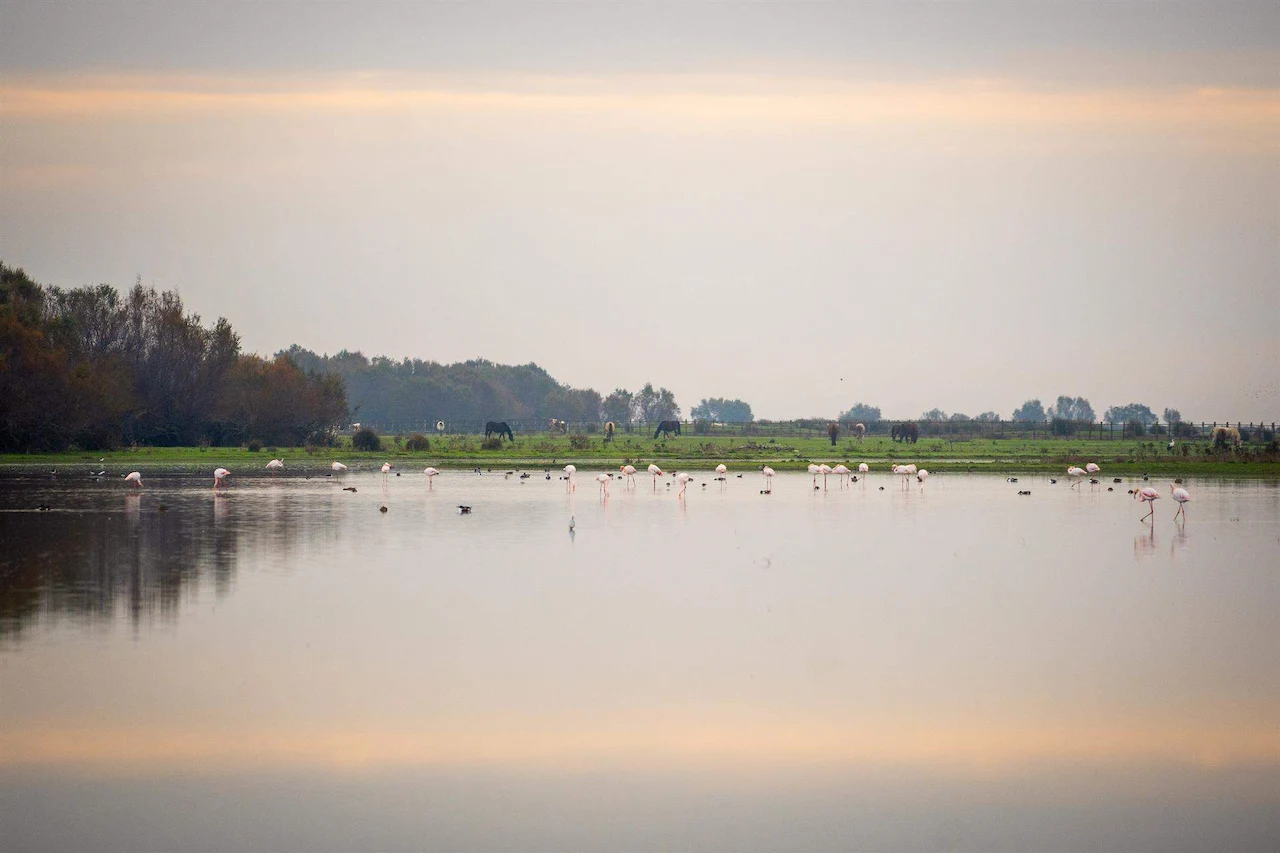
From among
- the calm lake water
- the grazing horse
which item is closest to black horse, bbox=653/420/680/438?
the grazing horse

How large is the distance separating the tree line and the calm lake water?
58.5 m

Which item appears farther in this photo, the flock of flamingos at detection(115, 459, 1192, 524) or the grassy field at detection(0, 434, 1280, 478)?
the grassy field at detection(0, 434, 1280, 478)

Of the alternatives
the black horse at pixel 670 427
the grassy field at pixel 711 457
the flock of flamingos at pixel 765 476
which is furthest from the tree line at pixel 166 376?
the black horse at pixel 670 427

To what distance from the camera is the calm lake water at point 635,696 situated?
1070 centimetres

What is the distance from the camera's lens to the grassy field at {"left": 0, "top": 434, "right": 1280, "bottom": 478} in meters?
70.2

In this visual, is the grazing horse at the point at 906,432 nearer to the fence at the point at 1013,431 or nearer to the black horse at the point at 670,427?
the fence at the point at 1013,431

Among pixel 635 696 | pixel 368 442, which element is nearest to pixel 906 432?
pixel 368 442

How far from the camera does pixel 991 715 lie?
46.0 feet

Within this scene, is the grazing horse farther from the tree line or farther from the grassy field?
the tree line

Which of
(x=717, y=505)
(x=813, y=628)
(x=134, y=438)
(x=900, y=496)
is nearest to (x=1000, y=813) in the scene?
(x=813, y=628)

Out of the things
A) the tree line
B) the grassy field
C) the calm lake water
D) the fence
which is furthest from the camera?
the fence

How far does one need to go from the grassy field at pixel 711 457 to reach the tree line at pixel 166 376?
8.56 ft

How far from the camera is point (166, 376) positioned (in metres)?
93.4

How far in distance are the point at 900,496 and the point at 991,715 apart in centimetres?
3657
